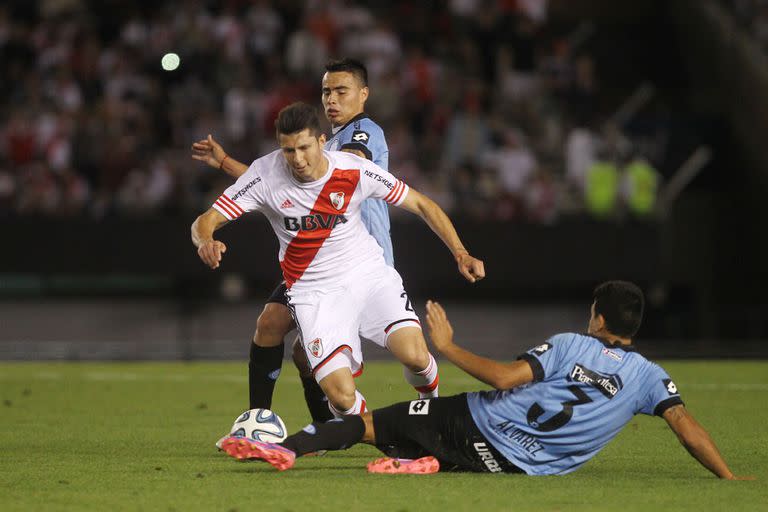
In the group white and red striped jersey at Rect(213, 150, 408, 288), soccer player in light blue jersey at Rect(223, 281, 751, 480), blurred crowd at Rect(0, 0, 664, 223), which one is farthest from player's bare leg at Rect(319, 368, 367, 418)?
blurred crowd at Rect(0, 0, 664, 223)

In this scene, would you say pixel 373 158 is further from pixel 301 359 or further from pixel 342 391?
pixel 342 391

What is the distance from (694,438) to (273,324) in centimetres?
287

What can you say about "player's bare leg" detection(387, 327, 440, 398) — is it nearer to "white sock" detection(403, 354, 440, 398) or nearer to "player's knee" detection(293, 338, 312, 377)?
"white sock" detection(403, 354, 440, 398)

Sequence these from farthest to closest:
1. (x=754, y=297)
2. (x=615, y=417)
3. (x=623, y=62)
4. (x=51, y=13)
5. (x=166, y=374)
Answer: (x=623, y=62)
(x=51, y=13)
(x=754, y=297)
(x=166, y=374)
(x=615, y=417)

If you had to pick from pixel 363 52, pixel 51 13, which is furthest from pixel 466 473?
pixel 51 13

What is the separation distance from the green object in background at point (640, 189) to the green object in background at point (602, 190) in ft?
0.77

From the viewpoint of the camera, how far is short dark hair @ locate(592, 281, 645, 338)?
22.5 ft

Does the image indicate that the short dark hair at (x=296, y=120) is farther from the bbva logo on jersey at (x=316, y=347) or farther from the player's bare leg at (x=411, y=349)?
the player's bare leg at (x=411, y=349)

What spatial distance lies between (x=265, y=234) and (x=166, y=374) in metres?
3.09

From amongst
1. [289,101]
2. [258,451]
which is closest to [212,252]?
[258,451]

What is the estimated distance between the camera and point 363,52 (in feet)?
65.3

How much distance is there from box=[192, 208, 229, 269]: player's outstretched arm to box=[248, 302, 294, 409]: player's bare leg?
3.02 feet

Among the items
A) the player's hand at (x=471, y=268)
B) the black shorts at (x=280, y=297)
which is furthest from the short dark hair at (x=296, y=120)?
the black shorts at (x=280, y=297)

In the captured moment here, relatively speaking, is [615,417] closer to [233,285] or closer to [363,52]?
[233,285]
